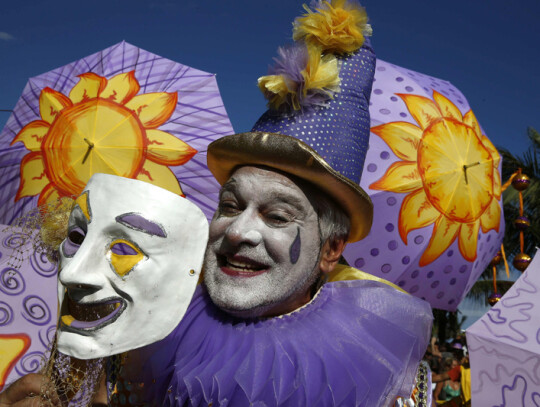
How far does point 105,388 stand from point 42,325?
0.84m

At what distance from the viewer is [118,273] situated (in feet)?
5.07

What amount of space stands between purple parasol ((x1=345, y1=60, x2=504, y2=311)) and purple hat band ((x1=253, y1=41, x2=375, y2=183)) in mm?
1671

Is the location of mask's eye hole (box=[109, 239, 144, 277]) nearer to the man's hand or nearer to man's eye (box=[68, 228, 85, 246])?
man's eye (box=[68, 228, 85, 246])

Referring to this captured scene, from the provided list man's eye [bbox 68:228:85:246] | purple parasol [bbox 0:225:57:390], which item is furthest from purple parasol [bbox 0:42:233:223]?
man's eye [bbox 68:228:85:246]

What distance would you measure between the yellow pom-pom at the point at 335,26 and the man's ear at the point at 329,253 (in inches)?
31.6

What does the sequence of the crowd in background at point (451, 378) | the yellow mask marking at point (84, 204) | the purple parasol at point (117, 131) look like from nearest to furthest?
the yellow mask marking at point (84, 204) < the purple parasol at point (117, 131) < the crowd in background at point (451, 378)

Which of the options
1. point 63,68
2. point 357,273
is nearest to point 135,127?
point 63,68

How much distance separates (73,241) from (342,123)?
43.3 inches

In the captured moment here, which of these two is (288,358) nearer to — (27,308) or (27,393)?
(27,393)

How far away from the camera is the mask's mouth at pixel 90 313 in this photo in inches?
60.7

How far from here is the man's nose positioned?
6.05ft

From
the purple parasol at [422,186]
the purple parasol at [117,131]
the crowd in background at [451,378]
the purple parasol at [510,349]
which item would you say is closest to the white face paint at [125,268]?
the purple parasol at [510,349]

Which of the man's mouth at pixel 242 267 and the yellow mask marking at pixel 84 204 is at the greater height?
the yellow mask marking at pixel 84 204

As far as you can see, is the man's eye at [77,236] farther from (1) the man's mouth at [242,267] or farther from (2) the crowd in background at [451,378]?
(2) the crowd in background at [451,378]
